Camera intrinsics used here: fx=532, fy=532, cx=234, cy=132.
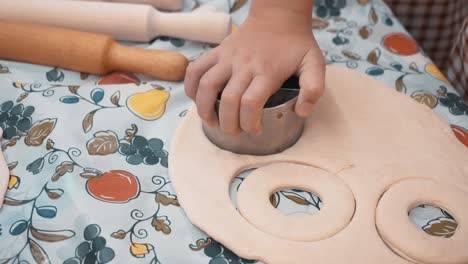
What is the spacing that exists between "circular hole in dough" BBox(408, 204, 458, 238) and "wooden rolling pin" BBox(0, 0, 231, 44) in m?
0.36

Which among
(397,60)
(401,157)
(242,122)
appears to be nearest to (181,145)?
(242,122)

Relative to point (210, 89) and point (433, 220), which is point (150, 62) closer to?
point (210, 89)

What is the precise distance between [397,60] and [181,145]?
1.16 ft

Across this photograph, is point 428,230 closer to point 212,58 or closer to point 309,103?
point 309,103

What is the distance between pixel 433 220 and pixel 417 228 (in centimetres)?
4

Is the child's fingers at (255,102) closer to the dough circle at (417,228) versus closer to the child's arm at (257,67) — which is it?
the child's arm at (257,67)

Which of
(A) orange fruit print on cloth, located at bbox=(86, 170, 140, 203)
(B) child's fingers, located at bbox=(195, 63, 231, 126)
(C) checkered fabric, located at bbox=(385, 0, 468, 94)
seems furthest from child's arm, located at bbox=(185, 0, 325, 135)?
(C) checkered fabric, located at bbox=(385, 0, 468, 94)

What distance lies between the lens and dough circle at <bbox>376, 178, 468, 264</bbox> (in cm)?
50

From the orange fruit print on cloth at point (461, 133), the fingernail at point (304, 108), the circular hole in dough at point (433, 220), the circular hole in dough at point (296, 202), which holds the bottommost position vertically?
the circular hole in dough at point (433, 220)

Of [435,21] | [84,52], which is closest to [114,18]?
[84,52]

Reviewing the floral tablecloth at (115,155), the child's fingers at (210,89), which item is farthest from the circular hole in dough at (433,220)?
the child's fingers at (210,89)

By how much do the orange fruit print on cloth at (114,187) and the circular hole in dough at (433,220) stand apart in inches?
11.5

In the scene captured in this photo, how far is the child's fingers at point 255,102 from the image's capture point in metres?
0.52

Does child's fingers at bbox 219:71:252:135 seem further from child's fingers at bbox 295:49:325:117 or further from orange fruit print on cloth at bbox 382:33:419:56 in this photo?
orange fruit print on cloth at bbox 382:33:419:56
